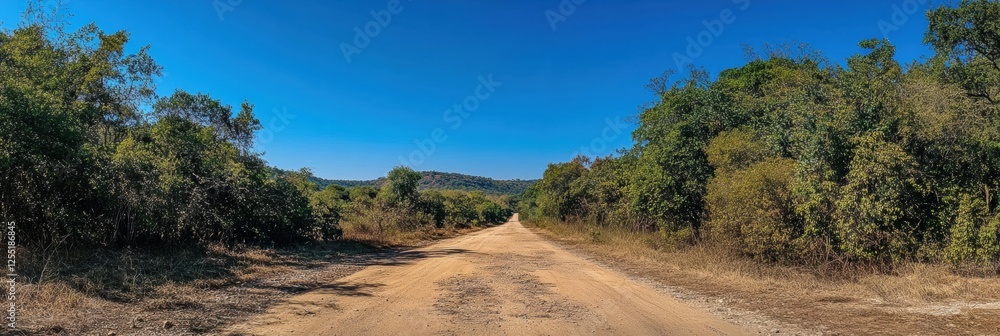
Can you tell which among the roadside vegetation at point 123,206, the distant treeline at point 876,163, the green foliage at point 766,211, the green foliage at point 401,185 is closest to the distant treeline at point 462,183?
the green foliage at point 401,185

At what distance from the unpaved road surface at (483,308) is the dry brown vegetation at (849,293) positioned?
1.22 m

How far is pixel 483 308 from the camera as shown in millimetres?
7578

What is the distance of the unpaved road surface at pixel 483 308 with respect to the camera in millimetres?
6210

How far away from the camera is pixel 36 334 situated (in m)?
5.14

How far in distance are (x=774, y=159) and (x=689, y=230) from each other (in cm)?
474

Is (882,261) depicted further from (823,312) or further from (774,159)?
(823,312)

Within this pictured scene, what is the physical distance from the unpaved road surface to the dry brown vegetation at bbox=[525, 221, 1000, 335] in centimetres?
122

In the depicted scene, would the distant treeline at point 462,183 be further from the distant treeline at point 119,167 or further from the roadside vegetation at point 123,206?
the roadside vegetation at point 123,206

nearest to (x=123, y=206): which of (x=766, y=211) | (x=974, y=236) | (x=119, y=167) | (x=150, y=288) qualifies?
(x=119, y=167)

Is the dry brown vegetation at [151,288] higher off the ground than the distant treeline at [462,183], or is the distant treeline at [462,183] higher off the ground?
the distant treeline at [462,183]

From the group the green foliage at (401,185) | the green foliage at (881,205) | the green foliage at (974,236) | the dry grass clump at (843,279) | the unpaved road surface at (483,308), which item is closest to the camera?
the unpaved road surface at (483,308)

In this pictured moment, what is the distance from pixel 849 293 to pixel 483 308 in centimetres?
660

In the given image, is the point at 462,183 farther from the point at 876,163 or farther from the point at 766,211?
the point at 876,163

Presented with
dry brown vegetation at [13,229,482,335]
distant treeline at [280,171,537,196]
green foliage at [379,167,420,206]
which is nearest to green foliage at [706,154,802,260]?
dry brown vegetation at [13,229,482,335]
